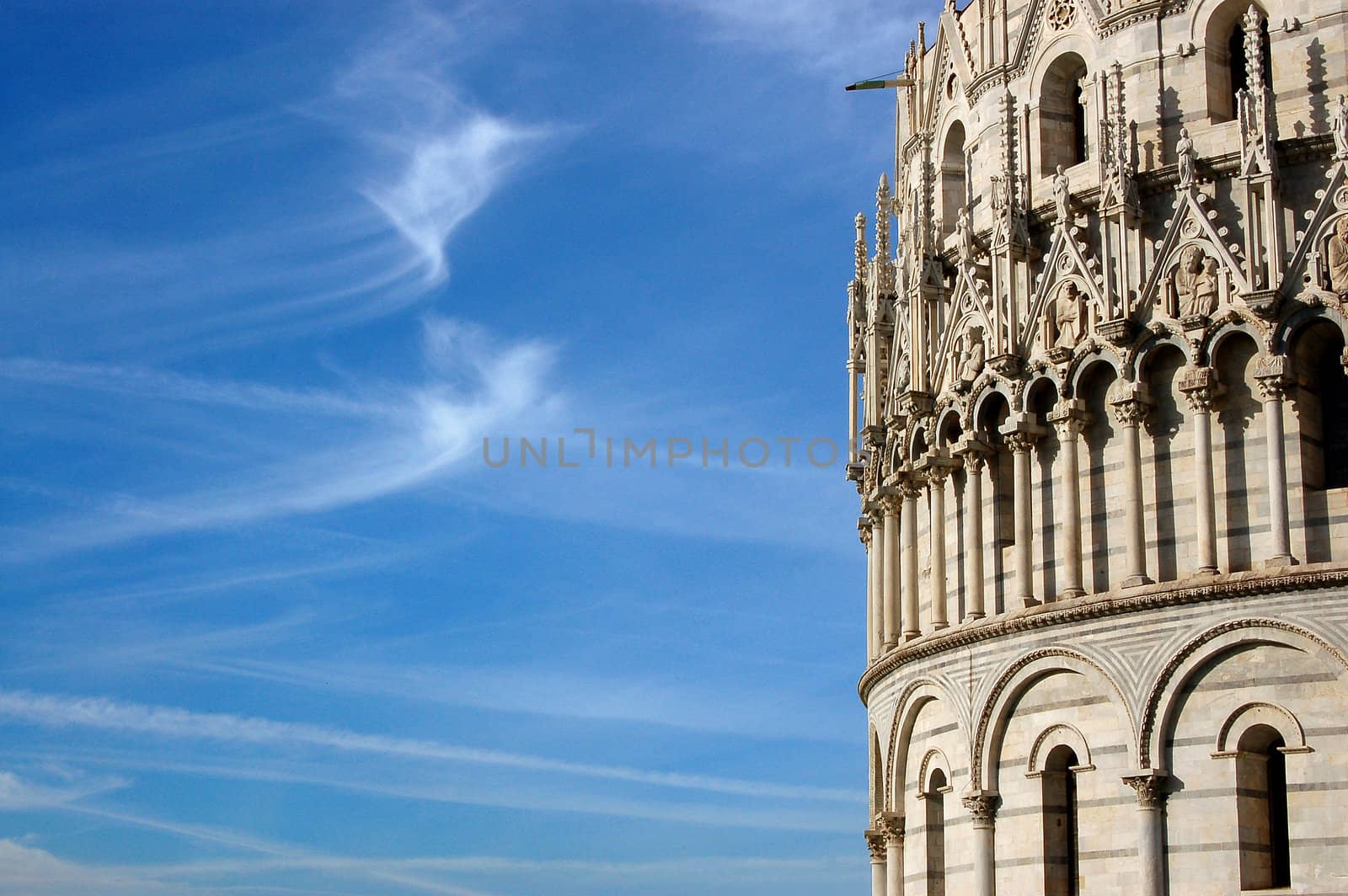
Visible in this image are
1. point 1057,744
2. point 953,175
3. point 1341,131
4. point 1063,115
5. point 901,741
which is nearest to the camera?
point 1341,131

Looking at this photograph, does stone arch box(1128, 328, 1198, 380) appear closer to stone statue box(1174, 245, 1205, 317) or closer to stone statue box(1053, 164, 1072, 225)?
stone statue box(1174, 245, 1205, 317)

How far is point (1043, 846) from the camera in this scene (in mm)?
28156

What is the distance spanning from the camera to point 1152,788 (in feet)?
87.8

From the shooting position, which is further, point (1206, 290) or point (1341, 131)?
point (1206, 290)

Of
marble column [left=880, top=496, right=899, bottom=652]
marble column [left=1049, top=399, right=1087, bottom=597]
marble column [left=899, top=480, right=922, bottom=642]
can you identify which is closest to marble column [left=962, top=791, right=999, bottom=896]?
marble column [left=1049, top=399, right=1087, bottom=597]

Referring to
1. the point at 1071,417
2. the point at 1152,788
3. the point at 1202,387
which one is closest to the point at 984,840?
the point at 1152,788

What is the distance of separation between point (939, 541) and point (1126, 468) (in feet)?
13.8

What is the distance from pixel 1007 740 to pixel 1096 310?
22.3ft

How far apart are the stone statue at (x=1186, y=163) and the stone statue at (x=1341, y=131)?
6.78ft

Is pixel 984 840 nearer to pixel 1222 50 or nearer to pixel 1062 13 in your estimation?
pixel 1222 50

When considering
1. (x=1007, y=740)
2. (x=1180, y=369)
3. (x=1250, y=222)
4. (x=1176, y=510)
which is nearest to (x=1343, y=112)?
(x=1250, y=222)

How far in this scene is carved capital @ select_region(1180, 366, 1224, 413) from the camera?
27.6 meters

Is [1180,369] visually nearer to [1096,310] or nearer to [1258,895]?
[1096,310]

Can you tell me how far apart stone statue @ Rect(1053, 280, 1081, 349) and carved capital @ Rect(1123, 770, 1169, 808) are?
22.2 feet
